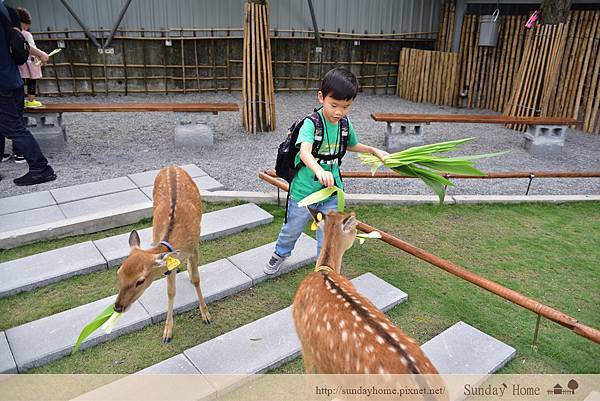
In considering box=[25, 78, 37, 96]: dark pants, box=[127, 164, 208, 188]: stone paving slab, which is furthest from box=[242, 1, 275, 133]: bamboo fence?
box=[25, 78, 37, 96]: dark pants

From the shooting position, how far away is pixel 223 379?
10.1 ft

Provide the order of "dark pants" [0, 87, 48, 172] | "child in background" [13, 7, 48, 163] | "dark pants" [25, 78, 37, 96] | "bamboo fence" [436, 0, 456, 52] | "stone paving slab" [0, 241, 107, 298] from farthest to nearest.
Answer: "bamboo fence" [436, 0, 456, 52] → "dark pants" [25, 78, 37, 96] → "child in background" [13, 7, 48, 163] → "dark pants" [0, 87, 48, 172] → "stone paving slab" [0, 241, 107, 298]

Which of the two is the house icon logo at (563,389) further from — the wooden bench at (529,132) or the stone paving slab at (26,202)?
the wooden bench at (529,132)

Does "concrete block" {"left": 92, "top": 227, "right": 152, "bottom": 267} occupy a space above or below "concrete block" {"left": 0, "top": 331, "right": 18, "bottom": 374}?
above

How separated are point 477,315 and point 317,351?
2.13 m

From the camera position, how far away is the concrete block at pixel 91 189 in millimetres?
5578

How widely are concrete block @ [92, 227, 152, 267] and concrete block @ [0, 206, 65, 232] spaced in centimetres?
75

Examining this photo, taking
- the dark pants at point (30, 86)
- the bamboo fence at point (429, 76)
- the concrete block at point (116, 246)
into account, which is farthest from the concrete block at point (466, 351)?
the bamboo fence at point (429, 76)

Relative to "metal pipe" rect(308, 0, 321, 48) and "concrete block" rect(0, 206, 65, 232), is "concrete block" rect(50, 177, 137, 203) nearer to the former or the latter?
"concrete block" rect(0, 206, 65, 232)

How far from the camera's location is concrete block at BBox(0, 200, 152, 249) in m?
4.63

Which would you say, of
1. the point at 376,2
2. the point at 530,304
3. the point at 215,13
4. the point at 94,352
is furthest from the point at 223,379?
the point at 376,2

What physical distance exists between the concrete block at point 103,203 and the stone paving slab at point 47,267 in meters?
0.77

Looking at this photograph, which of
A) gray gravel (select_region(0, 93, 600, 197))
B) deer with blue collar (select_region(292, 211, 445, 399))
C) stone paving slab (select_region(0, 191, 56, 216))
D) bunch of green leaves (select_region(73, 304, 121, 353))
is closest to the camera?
deer with blue collar (select_region(292, 211, 445, 399))

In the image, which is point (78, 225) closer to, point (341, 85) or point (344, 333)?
point (341, 85)
